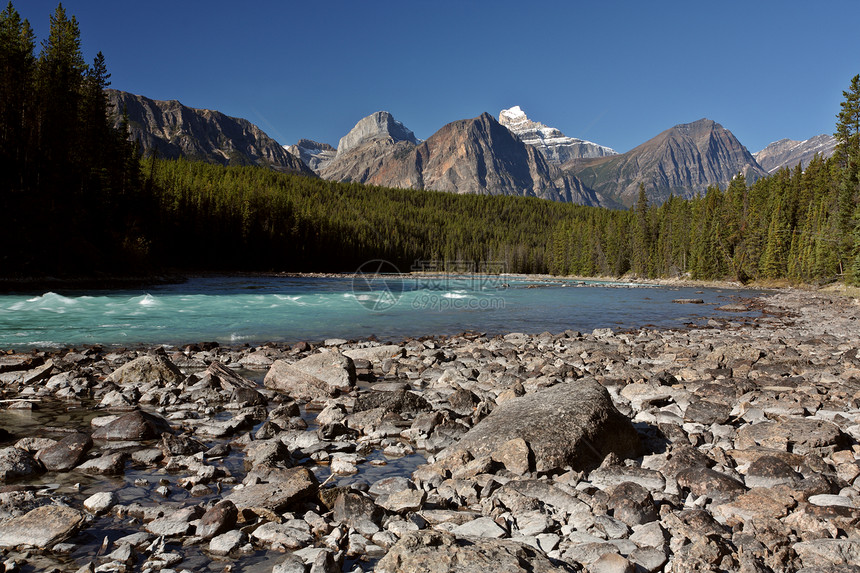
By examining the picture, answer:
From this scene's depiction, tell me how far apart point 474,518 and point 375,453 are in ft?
7.40

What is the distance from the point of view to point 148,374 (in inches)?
373

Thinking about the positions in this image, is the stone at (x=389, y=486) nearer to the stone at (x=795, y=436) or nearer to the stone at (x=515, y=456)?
the stone at (x=515, y=456)

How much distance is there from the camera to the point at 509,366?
11688 millimetres

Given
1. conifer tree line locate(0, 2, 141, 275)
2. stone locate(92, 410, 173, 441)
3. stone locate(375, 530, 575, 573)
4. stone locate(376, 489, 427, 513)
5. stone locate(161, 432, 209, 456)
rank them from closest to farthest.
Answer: stone locate(375, 530, 575, 573) < stone locate(376, 489, 427, 513) < stone locate(161, 432, 209, 456) < stone locate(92, 410, 173, 441) < conifer tree line locate(0, 2, 141, 275)

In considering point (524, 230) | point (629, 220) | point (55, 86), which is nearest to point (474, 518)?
point (55, 86)

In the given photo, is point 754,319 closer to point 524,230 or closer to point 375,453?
point 375,453

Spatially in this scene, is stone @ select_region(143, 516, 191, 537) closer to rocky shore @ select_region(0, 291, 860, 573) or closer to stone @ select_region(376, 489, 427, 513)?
rocky shore @ select_region(0, 291, 860, 573)

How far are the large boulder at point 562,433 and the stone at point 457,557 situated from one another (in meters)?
1.84

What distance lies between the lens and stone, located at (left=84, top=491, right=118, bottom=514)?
14.3 feet

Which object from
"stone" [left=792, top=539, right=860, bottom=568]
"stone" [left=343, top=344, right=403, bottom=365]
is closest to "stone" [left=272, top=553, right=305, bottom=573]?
"stone" [left=792, top=539, right=860, bottom=568]

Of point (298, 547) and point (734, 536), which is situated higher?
point (734, 536)

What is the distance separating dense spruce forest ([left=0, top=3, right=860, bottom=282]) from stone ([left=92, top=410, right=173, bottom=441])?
3889cm

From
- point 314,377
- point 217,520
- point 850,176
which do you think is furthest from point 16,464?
point 850,176

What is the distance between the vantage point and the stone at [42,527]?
147 inches
